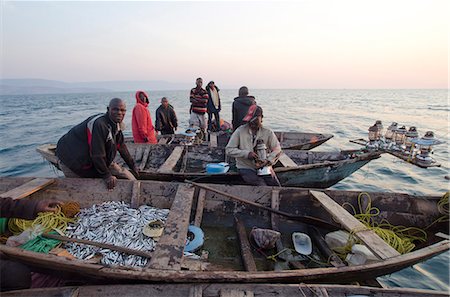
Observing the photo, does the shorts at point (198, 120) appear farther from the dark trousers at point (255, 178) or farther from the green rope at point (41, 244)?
the green rope at point (41, 244)

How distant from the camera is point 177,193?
13.8ft

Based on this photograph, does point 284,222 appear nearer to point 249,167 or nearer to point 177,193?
point 249,167

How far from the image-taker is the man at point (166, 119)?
9.61m

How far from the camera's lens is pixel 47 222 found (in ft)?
11.5

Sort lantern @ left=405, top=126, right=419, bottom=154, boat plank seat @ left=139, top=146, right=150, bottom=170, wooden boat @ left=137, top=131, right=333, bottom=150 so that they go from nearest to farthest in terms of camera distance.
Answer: lantern @ left=405, top=126, right=419, bottom=154
boat plank seat @ left=139, top=146, right=150, bottom=170
wooden boat @ left=137, top=131, right=333, bottom=150

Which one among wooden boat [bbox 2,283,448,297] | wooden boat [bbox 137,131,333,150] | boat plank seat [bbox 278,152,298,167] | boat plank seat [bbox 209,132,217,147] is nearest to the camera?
wooden boat [bbox 2,283,448,297]

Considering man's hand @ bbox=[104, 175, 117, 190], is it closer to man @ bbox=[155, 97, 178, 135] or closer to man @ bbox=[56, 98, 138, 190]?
man @ bbox=[56, 98, 138, 190]

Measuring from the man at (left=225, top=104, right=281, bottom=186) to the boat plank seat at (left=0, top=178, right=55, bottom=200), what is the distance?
3370 millimetres

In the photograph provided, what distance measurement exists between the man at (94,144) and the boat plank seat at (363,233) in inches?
146

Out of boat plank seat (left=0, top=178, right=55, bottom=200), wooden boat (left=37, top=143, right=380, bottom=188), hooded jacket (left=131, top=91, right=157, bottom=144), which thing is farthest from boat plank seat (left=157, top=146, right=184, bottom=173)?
boat plank seat (left=0, top=178, right=55, bottom=200)

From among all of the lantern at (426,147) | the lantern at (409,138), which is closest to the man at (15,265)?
the lantern at (426,147)

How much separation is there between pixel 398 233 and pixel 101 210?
16.5 ft

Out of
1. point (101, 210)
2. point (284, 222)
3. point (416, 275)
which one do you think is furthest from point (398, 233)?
point (101, 210)

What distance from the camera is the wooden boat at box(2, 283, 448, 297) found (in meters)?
2.45
